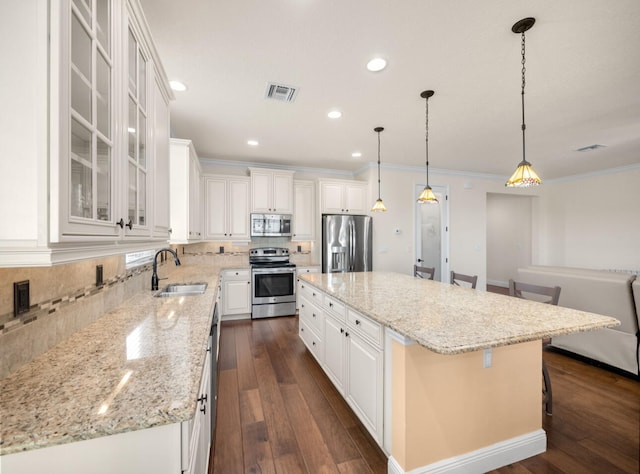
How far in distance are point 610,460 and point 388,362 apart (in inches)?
57.1

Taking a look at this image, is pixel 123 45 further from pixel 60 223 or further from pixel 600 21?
pixel 600 21

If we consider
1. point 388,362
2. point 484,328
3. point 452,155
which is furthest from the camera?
point 452,155

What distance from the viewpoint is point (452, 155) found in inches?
177

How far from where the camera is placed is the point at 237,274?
4.35 metres

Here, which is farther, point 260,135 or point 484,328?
point 260,135

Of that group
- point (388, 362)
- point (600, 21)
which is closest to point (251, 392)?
point (388, 362)

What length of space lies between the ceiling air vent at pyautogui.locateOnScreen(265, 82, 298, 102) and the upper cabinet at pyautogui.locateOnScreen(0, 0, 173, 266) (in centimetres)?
133

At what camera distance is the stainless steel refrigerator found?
15.1 ft

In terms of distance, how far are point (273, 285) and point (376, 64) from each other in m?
3.33

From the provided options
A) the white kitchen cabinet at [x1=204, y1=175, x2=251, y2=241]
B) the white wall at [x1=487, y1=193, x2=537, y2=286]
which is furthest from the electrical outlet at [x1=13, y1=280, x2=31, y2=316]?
the white wall at [x1=487, y1=193, x2=537, y2=286]

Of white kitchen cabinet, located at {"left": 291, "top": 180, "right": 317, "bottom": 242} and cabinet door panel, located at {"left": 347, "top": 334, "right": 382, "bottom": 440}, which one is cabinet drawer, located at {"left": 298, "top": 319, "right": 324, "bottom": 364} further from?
white kitchen cabinet, located at {"left": 291, "top": 180, "right": 317, "bottom": 242}

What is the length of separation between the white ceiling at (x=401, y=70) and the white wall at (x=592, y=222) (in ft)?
6.13

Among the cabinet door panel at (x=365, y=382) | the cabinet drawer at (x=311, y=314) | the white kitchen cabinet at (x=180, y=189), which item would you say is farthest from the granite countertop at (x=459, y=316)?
the white kitchen cabinet at (x=180, y=189)

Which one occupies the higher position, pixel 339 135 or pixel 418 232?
pixel 339 135
